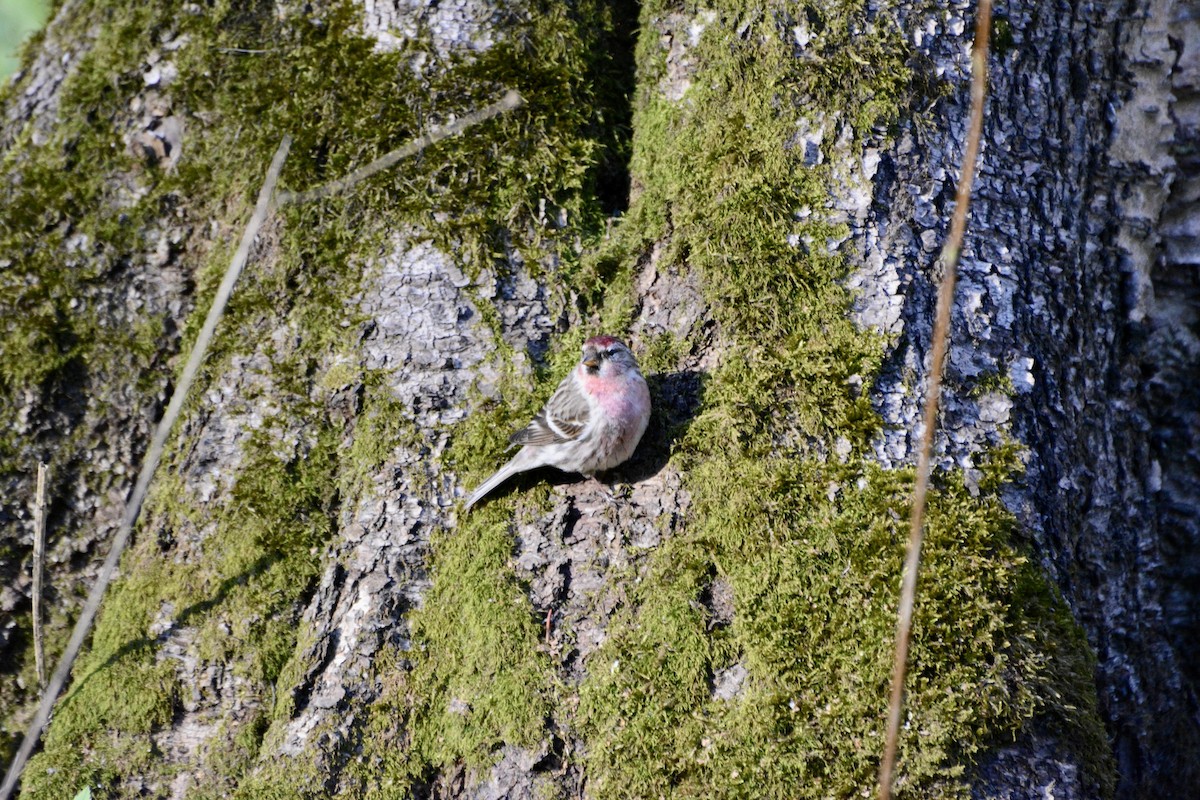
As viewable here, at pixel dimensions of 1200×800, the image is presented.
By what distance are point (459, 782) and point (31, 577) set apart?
206 centimetres

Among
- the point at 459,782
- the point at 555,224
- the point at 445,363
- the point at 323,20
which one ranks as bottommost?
the point at 459,782

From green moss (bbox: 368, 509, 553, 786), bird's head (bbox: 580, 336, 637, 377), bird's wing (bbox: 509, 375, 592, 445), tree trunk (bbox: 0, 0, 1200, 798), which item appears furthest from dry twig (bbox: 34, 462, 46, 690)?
bird's head (bbox: 580, 336, 637, 377)

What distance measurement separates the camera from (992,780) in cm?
278

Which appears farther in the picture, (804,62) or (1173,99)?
(1173,99)

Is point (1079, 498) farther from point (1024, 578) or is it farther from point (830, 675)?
point (830, 675)

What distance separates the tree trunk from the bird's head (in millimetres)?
127

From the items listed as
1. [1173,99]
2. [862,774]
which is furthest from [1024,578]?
[1173,99]

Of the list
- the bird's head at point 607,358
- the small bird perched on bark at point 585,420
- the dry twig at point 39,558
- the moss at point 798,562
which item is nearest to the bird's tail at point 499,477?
the small bird perched on bark at point 585,420

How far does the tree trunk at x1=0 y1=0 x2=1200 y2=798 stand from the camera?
2986 mm

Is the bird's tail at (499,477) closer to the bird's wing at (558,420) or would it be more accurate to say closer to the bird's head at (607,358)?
the bird's wing at (558,420)

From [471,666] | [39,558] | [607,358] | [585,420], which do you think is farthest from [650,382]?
[39,558]

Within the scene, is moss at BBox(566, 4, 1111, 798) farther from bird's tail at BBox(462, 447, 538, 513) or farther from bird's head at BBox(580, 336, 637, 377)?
bird's tail at BBox(462, 447, 538, 513)

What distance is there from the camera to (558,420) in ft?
11.4

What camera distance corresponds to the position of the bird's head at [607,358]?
347cm
